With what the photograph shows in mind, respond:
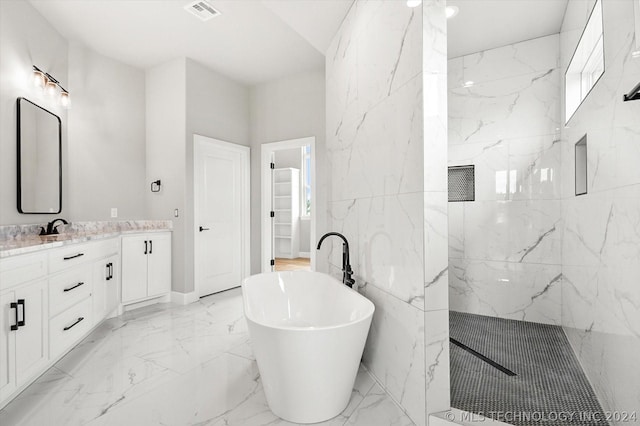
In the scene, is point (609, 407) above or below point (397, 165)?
below

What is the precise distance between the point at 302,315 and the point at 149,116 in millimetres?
3172

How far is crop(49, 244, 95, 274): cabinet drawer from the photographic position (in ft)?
6.86

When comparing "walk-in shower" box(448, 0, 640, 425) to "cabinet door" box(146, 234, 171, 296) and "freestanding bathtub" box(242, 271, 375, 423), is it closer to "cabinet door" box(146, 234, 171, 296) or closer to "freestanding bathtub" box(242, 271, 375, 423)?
"freestanding bathtub" box(242, 271, 375, 423)

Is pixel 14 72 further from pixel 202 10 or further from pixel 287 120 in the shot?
pixel 287 120

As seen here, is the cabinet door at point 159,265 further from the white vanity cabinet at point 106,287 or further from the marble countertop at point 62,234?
the white vanity cabinet at point 106,287

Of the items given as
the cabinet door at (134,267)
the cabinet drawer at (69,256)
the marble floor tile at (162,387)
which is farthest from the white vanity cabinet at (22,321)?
the cabinet door at (134,267)

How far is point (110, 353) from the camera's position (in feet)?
8.22

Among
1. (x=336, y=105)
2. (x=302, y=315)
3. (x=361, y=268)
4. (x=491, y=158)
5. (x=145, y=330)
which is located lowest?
(x=145, y=330)

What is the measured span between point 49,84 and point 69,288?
1.93 metres

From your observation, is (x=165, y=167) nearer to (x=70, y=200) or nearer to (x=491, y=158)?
(x=70, y=200)

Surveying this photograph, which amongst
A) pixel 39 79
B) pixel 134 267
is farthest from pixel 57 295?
pixel 39 79

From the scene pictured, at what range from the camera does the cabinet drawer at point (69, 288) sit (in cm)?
208

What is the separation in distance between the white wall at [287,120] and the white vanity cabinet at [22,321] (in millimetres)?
2744

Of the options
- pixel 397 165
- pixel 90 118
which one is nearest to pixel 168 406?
pixel 397 165
